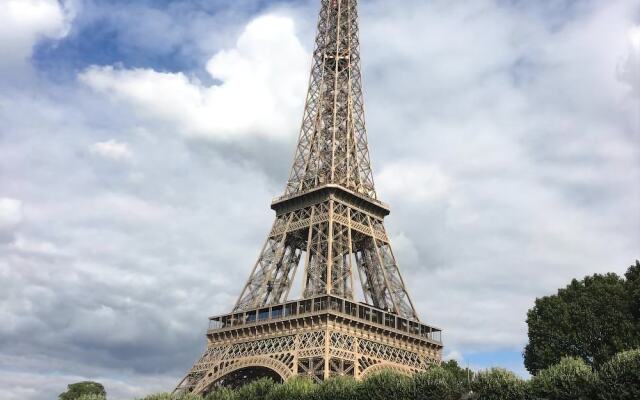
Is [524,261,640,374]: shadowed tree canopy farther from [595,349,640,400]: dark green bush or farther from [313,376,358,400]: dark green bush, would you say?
[313,376,358,400]: dark green bush

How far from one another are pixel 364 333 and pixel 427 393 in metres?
14.4

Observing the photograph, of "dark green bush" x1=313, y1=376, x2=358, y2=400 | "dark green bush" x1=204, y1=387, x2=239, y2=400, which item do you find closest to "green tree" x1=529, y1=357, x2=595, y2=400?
"dark green bush" x1=313, y1=376, x2=358, y2=400

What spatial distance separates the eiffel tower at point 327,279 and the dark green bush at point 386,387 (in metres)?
6.01

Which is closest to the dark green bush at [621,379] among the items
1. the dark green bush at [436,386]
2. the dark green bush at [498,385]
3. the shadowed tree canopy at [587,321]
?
the dark green bush at [498,385]

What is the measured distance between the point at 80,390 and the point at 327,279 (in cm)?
6297

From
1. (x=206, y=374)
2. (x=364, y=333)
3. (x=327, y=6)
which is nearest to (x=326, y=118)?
(x=327, y=6)

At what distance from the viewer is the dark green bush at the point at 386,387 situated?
32.9 meters

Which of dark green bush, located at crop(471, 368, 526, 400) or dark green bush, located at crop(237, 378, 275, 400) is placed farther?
dark green bush, located at crop(237, 378, 275, 400)

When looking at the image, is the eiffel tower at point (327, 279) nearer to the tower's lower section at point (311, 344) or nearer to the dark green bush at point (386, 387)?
the tower's lower section at point (311, 344)

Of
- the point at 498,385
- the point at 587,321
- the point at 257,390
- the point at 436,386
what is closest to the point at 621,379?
the point at 498,385

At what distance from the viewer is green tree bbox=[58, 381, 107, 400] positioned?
90375mm

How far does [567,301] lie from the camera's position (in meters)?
44.7

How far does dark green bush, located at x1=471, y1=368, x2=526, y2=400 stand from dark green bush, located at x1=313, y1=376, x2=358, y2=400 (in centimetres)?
696

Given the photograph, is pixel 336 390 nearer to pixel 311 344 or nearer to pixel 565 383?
pixel 311 344
